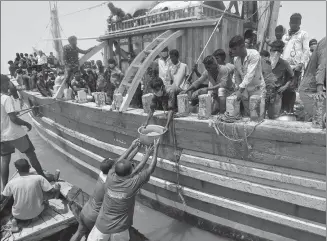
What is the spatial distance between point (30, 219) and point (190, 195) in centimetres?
252

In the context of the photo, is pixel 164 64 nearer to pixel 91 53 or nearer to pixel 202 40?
pixel 202 40

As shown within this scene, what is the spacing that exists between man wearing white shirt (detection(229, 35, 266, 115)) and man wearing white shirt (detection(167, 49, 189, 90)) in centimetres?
161

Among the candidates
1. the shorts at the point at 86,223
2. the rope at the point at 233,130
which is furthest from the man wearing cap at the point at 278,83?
the shorts at the point at 86,223

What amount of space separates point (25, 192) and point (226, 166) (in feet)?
9.56

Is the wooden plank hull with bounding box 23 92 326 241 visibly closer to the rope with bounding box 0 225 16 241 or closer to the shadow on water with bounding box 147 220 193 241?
the shadow on water with bounding box 147 220 193 241

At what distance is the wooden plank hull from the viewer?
2.95m

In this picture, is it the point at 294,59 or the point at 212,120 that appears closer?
the point at 212,120

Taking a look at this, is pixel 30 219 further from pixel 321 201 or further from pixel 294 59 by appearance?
pixel 294 59

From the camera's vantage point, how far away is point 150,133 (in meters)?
4.07

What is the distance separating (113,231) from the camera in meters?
3.35

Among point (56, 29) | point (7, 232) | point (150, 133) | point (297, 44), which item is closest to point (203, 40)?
point (297, 44)

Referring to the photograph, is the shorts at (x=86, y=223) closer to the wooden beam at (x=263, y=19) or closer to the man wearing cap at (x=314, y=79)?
the man wearing cap at (x=314, y=79)

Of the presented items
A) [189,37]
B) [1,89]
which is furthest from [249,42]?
[1,89]

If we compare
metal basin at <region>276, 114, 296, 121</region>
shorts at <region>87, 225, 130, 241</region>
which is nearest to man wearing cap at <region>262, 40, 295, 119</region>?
metal basin at <region>276, 114, 296, 121</region>
